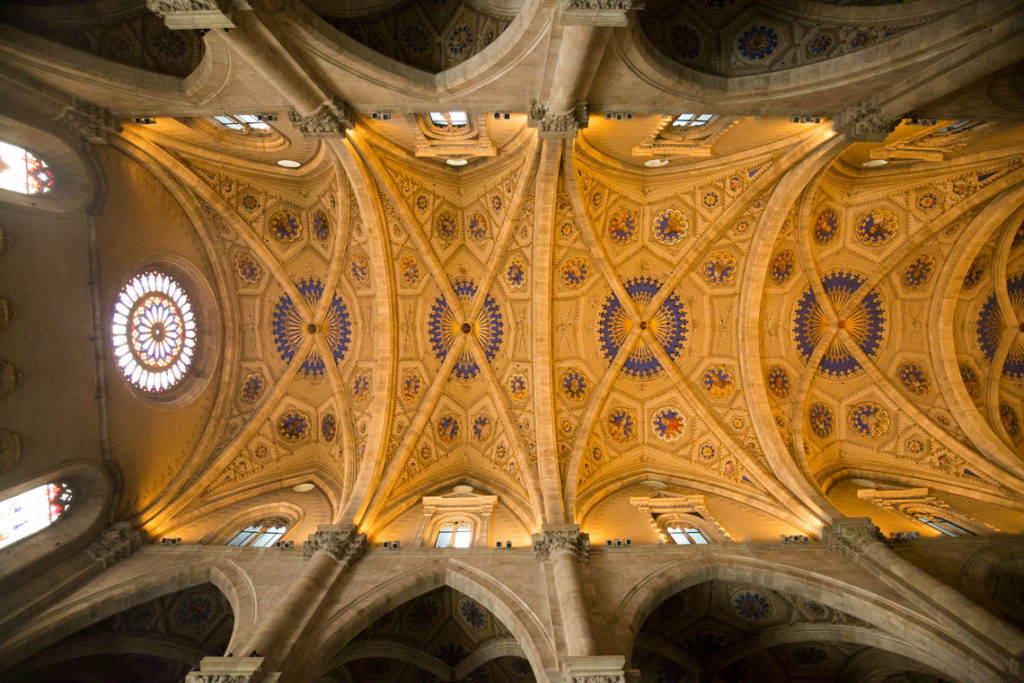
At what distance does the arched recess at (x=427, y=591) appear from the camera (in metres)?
9.27

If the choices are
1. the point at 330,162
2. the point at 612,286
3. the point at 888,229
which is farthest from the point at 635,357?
the point at 330,162

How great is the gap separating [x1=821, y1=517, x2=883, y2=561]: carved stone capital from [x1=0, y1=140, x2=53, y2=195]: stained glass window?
19.5m

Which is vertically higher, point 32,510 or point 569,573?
point 32,510

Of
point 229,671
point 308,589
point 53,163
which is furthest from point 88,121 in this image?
point 229,671

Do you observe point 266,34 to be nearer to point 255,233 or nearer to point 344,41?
point 344,41

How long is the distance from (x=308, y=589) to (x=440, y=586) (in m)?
2.91

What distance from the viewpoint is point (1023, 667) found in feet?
26.2

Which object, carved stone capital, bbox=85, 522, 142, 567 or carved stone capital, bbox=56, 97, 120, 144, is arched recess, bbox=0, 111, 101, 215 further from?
carved stone capital, bbox=85, 522, 142, 567

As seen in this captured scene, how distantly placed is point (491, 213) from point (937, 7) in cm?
1090

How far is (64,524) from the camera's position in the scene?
11.2 meters

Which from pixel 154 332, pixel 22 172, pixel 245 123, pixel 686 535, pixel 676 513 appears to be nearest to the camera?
pixel 22 172

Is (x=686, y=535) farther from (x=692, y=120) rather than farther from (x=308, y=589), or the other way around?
(x=692, y=120)

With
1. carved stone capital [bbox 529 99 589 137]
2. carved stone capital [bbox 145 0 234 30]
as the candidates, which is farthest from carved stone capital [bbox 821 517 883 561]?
carved stone capital [bbox 145 0 234 30]

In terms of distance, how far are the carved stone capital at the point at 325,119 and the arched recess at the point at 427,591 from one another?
1007 cm
